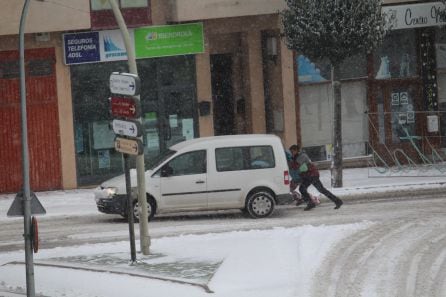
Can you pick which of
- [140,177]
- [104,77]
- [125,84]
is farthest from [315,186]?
[104,77]

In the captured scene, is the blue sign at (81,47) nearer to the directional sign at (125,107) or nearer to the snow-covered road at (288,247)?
the snow-covered road at (288,247)

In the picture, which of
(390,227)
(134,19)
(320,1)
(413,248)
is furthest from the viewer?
(134,19)

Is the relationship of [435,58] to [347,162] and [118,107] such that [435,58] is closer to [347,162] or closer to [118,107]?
[347,162]

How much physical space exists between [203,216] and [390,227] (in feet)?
15.7

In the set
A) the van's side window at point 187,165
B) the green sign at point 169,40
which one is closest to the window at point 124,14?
the green sign at point 169,40

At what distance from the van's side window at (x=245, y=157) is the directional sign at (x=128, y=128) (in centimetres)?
548

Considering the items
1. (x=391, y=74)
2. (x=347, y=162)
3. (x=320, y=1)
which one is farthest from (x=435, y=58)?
(x=320, y=1)

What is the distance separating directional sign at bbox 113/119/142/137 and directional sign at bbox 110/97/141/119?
4.6 inches

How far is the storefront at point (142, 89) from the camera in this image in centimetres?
2678

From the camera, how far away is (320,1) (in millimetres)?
23547

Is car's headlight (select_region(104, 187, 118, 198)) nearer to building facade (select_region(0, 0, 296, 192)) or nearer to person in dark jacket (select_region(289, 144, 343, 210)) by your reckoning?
person in dark jacket (select_region(289, 144, 343, 210))

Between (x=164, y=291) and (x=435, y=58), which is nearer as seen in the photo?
(x=164, y=291)

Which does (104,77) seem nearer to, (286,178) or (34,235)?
(286,178)

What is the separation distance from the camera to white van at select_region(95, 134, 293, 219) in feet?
67.3
